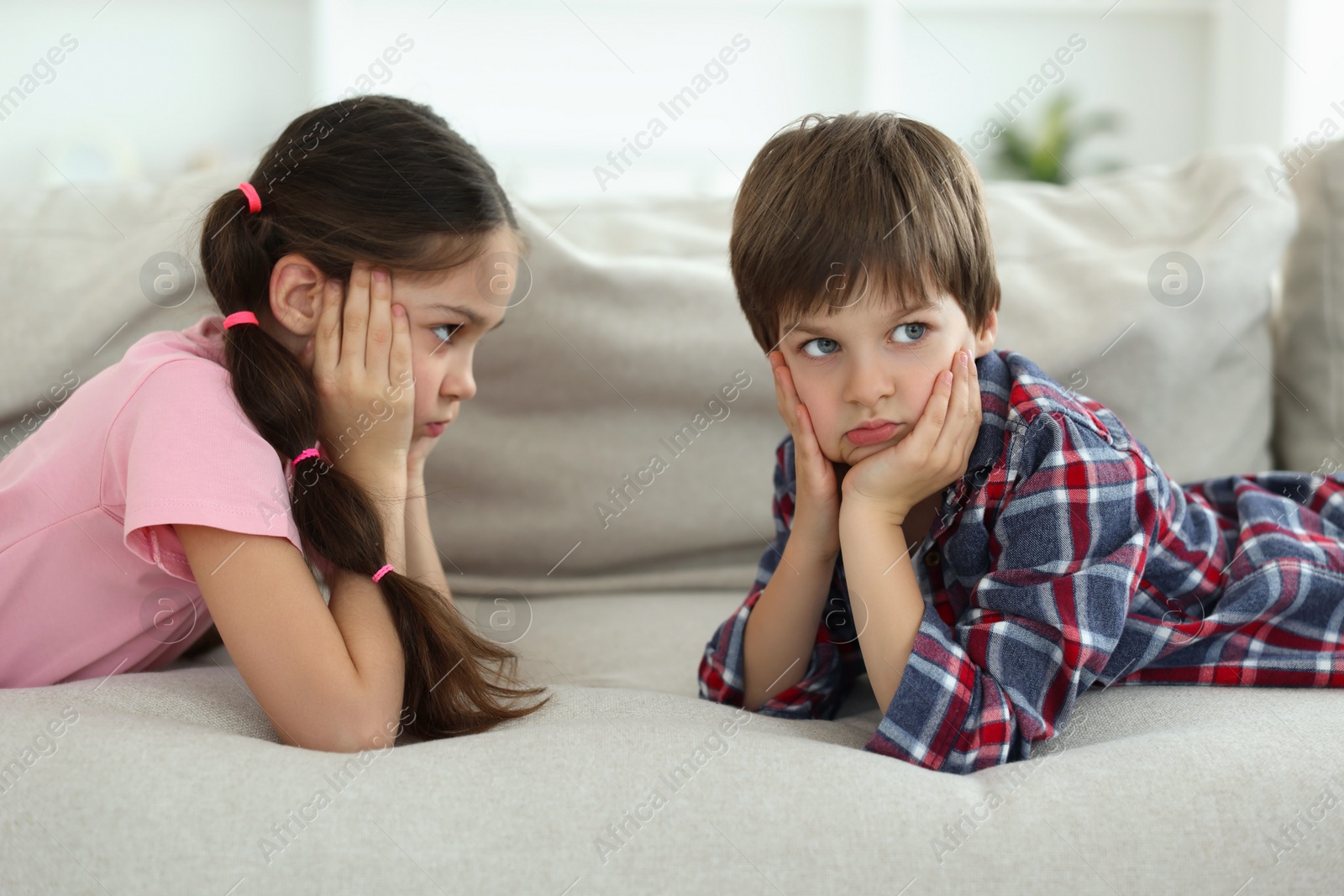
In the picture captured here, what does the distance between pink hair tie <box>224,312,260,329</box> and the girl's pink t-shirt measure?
0.11 feet

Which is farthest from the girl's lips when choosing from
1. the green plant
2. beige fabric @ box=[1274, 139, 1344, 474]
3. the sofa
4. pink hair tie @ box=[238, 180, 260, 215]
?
the green plant

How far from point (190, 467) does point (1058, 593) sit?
69 centimetres

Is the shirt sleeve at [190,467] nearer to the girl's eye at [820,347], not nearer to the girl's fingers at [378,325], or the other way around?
the girl's fingers at [378,325]

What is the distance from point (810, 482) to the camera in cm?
94

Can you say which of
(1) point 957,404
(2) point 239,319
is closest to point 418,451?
(2) point 239,319

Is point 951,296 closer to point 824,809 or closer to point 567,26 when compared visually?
point 824,809

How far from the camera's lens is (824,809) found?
662mm

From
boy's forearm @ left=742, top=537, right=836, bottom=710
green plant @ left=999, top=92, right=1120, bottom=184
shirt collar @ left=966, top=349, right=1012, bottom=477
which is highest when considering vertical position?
shirt collar @ left=966, top=349, right=1012, bottom=477

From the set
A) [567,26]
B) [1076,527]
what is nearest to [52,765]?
[1076,527]

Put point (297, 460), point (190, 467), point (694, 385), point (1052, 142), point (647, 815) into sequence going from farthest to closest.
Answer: point (1052, 142) < point (694, 385) < point (297, 460) < point (190, 467) < point (647, 815)

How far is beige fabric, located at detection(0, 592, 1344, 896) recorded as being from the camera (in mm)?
635

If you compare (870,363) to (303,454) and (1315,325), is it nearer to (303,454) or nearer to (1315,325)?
(303,454)

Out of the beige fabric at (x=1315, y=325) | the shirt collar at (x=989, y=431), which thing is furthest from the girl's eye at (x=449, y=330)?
Result: the beige fabric at (x=1315, y=325)

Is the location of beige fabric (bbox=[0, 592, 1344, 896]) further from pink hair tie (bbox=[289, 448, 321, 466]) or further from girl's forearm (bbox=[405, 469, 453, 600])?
girl's forearm (bbox=[405, 469, 453, 600])
